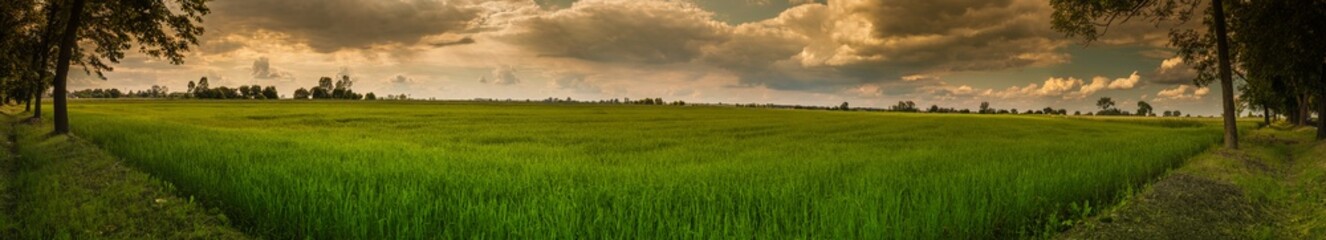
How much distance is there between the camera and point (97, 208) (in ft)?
27.0

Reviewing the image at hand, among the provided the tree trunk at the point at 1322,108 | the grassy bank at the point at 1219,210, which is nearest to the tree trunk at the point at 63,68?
the grassy bank at the point at 1219,210

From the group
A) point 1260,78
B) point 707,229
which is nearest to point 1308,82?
point 1260,78

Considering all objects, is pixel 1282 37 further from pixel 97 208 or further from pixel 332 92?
pixel 332 92

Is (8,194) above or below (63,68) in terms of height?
below

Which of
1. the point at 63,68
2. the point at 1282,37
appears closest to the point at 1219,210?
the point at 1282,37

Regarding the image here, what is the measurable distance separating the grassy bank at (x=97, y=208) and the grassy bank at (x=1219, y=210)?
10999 mm

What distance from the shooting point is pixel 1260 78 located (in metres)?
30.0

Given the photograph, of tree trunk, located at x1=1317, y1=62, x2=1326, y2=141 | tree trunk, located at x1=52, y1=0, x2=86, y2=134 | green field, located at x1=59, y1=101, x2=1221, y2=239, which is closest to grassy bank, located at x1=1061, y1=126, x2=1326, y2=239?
green field, located at x1=59, y1=101, x2=1221, y2=239

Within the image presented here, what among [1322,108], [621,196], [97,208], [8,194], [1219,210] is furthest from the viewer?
[1322,108]

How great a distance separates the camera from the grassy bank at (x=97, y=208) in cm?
705

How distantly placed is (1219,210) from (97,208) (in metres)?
16.7

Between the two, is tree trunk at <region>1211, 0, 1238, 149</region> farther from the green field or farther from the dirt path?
the dirt path

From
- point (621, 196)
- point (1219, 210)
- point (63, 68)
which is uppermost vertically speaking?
point (63, 68)

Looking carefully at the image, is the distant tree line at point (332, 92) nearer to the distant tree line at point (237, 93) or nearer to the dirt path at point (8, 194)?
the distant tree line at point (237, 93)
